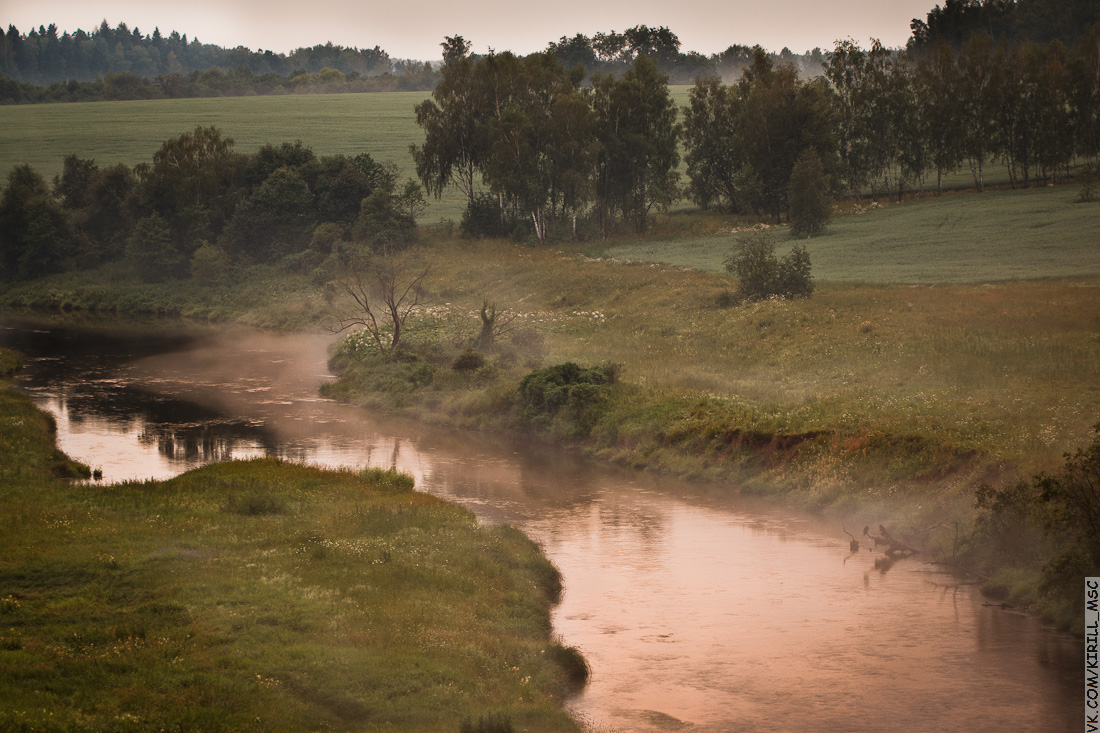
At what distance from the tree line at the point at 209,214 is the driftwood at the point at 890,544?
6782 centimetres

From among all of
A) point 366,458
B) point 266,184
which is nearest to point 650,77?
point 266,184

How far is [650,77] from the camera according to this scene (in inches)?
3575

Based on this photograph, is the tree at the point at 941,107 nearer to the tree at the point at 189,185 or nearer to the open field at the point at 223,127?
the open field at the point at 223,127

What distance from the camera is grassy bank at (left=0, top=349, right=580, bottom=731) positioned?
15.0 metres

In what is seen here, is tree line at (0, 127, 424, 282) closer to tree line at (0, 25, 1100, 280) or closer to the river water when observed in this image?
tree line at (0, 25, 1100, 280)

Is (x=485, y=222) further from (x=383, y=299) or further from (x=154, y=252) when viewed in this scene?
(x=154, y=252)

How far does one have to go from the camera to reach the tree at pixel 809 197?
78.2m

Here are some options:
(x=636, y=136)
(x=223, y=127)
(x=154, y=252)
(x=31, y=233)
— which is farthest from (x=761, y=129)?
(x=223, y=127)

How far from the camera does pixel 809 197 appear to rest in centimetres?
7831

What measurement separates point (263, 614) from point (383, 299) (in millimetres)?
59131

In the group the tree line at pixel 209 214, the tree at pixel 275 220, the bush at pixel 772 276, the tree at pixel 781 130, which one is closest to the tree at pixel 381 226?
the tree line at pixel 209 214

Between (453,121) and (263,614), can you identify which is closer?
(263,614)

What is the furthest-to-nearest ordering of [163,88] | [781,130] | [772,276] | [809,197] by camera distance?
1. [163,88]
2. [781,130]
3. [809,197]
4. [772,276]

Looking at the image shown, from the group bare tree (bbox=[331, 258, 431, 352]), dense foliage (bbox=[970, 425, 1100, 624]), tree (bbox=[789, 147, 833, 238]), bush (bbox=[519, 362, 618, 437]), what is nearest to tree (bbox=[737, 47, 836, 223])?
tree (bbox=[789, 147, 833, 238])
